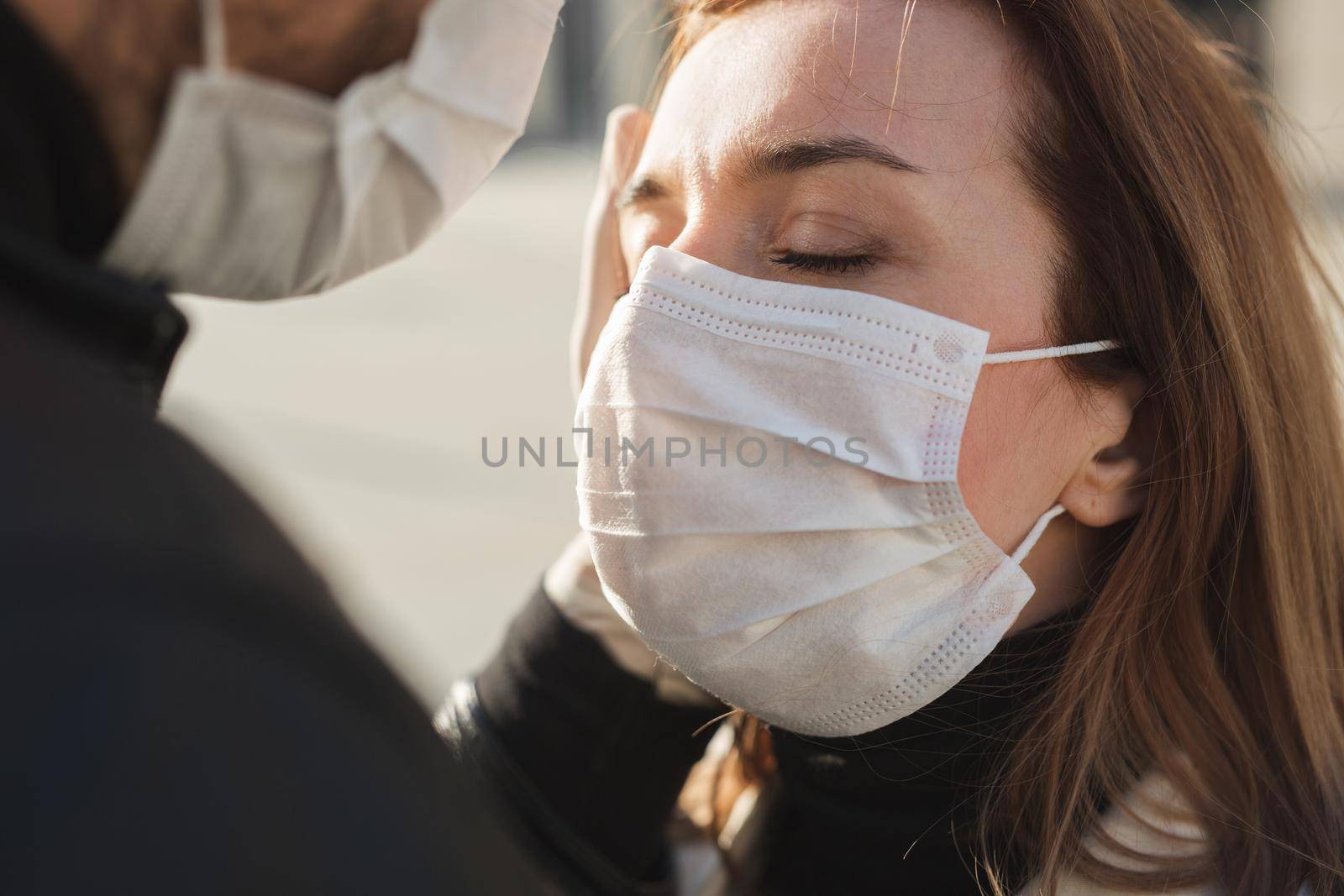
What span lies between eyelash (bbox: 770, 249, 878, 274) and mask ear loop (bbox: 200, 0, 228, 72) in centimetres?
71

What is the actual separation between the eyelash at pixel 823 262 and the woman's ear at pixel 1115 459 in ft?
1.17

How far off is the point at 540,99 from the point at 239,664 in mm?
18383

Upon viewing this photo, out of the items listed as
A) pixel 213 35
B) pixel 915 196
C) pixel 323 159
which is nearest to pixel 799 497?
pixel 915 196

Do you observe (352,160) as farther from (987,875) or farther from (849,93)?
(987,875)

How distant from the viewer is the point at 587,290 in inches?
71.6

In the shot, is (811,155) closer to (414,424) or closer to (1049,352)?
(1049,352)

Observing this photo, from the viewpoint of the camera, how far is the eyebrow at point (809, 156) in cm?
135

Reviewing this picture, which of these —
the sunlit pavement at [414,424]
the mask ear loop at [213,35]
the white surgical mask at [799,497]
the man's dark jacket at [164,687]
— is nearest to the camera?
the man's dark jacket at [164,687]

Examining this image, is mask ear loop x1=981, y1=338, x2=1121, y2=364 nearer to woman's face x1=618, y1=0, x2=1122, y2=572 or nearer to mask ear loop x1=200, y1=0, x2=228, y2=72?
woman's face x1=618, y1=0, x2=1122, y2=572

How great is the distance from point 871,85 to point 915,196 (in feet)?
0.52

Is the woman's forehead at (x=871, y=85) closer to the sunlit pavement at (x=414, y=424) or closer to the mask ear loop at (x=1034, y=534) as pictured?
the mask ear loop at (x=1034, y=534)

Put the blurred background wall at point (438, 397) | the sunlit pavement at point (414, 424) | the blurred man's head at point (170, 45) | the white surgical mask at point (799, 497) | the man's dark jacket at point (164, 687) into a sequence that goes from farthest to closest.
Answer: the sunlit pavement at point (414, 424)
the blurred background wall at point (438, 397)
the white surgical mask at point (799, 497)
the blurred man's head at point (170, 45)
the man's dark jacket at point (164, 687)

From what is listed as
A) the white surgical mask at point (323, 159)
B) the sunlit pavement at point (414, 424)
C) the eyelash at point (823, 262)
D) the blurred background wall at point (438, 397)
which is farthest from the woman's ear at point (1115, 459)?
the sunlit pavement at point (414, 424)

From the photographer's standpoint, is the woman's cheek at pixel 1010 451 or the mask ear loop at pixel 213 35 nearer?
the mask ear loop at pixel 213 35
